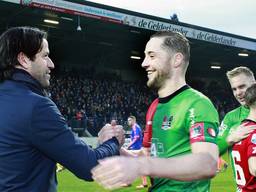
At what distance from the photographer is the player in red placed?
3.99 m

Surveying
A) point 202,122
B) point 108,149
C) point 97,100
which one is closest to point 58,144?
point 108,149

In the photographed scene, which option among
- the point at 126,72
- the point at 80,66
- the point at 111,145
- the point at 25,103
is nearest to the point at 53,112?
the point at 25,103

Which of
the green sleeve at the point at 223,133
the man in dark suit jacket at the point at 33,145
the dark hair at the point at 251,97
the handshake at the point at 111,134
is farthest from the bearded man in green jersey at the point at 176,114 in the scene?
the dark hair at the point at 251,97

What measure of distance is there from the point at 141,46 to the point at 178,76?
30.9 metres

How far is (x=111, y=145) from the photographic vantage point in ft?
9.77

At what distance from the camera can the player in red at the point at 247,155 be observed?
3992 mm

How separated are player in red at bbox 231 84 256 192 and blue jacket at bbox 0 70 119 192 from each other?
1.81m

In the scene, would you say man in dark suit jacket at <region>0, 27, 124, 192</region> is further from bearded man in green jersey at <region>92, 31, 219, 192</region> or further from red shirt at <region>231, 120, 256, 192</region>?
red shirt at <region>231, 120, 256, 192</region>

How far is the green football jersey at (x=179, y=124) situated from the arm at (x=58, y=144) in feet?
1.77

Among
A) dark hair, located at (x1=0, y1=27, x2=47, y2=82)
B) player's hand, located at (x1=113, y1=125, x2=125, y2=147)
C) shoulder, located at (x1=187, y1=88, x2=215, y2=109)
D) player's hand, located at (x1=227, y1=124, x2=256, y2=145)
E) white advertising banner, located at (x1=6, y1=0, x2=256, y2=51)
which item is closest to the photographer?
shoulder, located at (x1=187, y1=88, x2=215, y2=109)

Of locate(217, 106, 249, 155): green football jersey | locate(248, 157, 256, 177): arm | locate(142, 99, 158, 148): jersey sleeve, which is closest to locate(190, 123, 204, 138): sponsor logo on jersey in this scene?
locate(142, 99, 158, 148): jersey sleeve

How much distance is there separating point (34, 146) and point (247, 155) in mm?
2217

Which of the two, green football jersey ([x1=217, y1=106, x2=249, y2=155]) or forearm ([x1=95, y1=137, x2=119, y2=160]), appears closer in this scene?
forearm ([x1=95, y1=137, x2=119, y2=160])

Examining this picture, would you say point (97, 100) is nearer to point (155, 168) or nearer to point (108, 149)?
point (108, 149)
